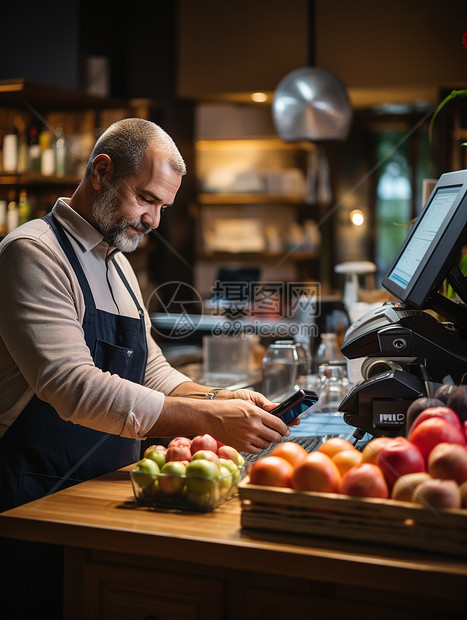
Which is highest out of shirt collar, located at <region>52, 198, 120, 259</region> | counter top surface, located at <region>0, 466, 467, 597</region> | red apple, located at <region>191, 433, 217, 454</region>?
shirt collar, located at <region>52, 198, 120, 259</region>

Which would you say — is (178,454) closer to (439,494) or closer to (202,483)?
(202,483)

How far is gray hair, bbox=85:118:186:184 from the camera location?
185 centimetres

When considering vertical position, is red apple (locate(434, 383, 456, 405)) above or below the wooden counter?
above

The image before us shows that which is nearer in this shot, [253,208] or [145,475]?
[145,475]

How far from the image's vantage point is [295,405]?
1.55m

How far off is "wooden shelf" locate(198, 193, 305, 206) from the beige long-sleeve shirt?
4609 mm

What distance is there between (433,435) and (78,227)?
1051mm

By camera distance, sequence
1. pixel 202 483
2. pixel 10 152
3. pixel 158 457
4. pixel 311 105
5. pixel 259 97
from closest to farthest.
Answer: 1. pixel 202 483
2. pixel 158 457
3. pixel 311 105
4. pixel 10 152
5. pixel 259 97

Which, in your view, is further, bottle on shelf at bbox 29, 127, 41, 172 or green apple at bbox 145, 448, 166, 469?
bottle on shelf at bbox 29, 127, 41, 172

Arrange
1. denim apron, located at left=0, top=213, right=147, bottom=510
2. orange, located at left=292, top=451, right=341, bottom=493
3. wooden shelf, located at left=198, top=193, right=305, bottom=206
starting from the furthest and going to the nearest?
wooden shelf, located at left=198, top=193, right=305, bottom=206
denim apron, located at left=0, top=213, right=147, bottom=510
orange, located at left=292, top=451, right=341, bottom=493

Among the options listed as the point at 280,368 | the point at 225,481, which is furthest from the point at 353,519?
the point at 280,368

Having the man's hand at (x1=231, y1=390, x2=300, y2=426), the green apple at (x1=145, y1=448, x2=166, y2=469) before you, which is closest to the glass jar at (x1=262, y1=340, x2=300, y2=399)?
the man's hand at (x1=231, y1=390, x2=300, y2=426)

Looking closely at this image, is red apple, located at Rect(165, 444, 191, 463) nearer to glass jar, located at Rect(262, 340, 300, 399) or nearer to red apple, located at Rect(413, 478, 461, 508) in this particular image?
red apple, located at Rect(413, 478, 461, 508)

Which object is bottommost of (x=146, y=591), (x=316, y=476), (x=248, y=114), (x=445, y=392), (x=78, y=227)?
(x=146, y=591)
